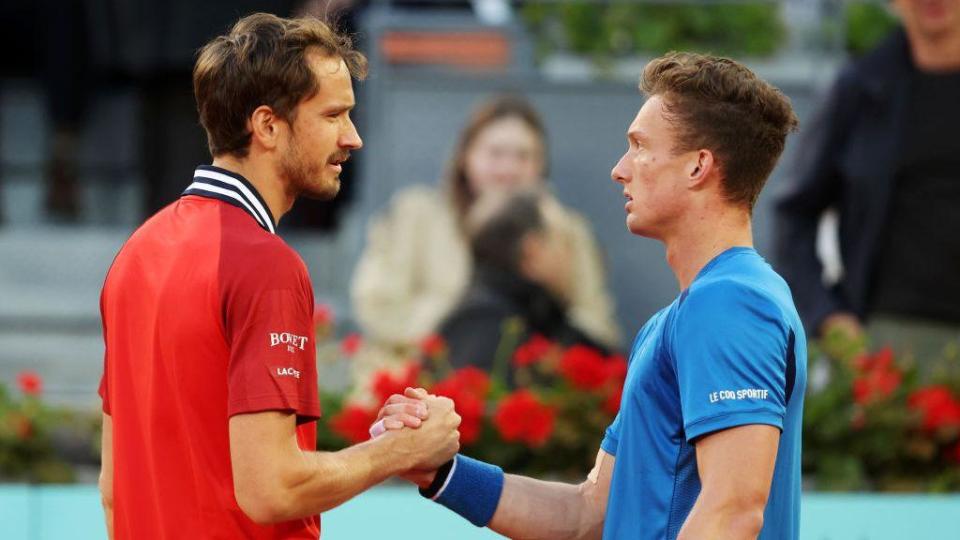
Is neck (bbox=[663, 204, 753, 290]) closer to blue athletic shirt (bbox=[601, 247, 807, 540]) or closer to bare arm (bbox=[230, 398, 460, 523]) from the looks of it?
blue athletic shirt (bbox=[601, 247, 807, 540])

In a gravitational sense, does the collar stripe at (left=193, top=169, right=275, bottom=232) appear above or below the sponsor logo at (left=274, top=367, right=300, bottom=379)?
above

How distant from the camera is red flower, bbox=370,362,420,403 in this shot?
5.24m

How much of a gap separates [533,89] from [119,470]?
502 cm

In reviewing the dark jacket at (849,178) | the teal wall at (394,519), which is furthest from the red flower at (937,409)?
the dark jacket at (849,178)

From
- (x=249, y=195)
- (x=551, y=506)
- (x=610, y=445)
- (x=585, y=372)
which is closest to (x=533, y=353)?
(x=585, y=372)

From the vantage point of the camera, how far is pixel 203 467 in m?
2.72

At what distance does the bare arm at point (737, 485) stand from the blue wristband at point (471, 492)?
0.75 metres

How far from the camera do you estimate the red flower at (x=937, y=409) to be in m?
5.29

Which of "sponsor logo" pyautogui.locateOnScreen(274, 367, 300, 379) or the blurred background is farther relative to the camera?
the blurred background

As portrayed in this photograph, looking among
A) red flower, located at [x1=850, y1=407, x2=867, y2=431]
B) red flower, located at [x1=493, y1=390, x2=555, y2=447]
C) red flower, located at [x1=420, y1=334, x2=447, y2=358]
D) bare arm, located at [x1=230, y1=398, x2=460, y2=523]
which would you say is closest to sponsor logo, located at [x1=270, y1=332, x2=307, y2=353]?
bare arm, located at [x1=230, y1=398, x2=460, y2=523]

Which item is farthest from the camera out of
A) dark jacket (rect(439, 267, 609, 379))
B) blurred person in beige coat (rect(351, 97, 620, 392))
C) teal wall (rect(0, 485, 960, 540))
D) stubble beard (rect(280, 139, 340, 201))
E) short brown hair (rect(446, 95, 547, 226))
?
short brown hair (rect(446, 95, 547, 226))

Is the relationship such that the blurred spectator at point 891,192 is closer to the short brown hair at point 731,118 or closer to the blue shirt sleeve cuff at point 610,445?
the blue shirt sleeve cuff at point 610,445

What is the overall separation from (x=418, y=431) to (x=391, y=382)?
2.21 meters

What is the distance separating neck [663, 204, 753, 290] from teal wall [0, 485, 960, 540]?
6.31ft
